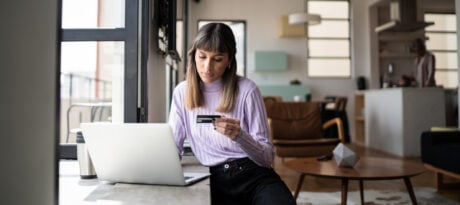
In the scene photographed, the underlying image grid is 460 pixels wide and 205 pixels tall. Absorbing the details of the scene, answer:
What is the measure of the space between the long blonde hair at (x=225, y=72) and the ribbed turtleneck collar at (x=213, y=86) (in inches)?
0.6

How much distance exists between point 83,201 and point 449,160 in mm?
2719

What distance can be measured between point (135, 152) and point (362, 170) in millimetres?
1560

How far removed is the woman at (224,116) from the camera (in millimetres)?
1182

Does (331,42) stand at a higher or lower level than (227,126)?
higher

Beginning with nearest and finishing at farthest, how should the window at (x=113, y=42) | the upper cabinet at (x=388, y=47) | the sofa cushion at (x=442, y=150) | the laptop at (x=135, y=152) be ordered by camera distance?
the laptop at (x=135, y=152) → the window at (x=113, y=42) → the sofa cushion at (x=442, y=150) → the upper cabinet at (x=388, y=47)

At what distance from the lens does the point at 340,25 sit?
7520mm

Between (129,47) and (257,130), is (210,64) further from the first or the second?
(129,47)

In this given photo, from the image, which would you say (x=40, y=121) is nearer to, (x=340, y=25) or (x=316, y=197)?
(x=316, y=197)

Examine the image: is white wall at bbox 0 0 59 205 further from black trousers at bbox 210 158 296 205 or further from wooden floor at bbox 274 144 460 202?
wooden floor at bbox 274 144 460 202

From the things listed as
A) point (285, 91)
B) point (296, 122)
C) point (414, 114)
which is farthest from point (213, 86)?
point (285, 91)

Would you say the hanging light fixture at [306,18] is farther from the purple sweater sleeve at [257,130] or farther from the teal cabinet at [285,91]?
the purple sweater sleeve at [257,130]

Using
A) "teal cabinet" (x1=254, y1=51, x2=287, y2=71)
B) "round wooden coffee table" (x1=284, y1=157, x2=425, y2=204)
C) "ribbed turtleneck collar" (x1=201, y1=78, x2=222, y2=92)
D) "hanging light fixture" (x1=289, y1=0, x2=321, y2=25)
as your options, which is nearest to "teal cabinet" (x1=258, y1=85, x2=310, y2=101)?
"teal cabinet" (x1=254, y1=51, x2=287, y2=71)

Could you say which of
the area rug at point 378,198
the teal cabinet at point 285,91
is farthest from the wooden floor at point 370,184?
the teal cabinet at point 285,91

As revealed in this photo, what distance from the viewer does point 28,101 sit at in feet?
2.08
